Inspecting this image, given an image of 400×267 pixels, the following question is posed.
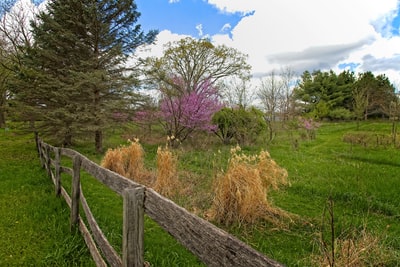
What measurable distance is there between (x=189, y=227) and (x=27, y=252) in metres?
2.92

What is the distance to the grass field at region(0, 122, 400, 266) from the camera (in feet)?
9.94

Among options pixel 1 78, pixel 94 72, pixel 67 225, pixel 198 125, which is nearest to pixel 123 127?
pixel 94 72

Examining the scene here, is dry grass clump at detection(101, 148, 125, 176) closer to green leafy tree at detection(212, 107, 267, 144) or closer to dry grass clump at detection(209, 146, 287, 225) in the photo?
dry grass clump at detection(209, 146, 287, 225)

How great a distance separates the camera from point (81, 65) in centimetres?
1139

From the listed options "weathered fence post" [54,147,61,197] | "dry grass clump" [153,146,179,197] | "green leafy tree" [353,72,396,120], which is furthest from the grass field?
"green leafy tree" [353,72,396,120]

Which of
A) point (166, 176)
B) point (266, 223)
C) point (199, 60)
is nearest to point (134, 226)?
point (266, 223)

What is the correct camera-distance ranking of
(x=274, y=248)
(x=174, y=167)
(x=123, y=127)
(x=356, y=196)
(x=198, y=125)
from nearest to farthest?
1. (x=274, y=248)
2. (x=356, y=196)
3. (x=174, y=167)
4. (x=123, y=127)
5. (x=198, y=125)

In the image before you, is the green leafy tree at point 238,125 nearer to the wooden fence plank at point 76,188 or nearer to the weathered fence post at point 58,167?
the weathered fence post at point 58,167

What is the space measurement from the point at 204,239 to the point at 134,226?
0.82m

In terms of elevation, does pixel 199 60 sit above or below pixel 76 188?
above

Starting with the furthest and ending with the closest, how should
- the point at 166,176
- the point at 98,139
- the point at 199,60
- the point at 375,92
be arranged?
the point at 375,92 → the point at 199,60 → the point at 98,139 → the point at 166,176

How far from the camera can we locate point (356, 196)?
17.3 feet

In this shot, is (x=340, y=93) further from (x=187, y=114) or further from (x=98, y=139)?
(x=98, y=139)

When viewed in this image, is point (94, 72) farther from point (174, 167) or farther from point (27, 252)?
point (27, 252)
